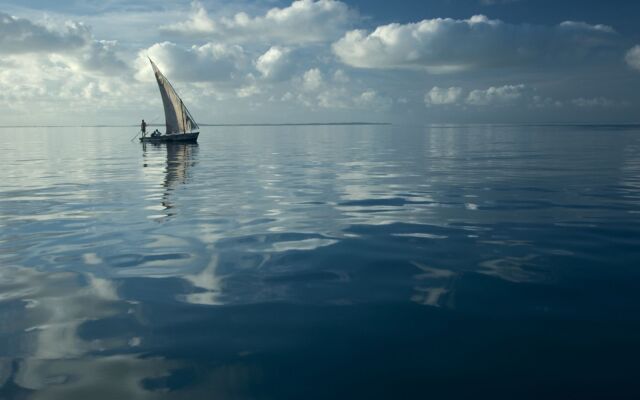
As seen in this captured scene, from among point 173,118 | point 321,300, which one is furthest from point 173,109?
point 321,300

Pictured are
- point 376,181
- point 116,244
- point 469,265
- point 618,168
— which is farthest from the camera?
point 618,168


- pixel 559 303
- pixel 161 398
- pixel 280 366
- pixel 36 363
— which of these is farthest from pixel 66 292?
pixel 559 303

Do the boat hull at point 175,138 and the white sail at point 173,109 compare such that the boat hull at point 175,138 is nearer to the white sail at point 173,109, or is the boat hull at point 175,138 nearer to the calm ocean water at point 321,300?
the white sail at point 173,109

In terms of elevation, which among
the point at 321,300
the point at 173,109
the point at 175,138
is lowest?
the point at 321,300

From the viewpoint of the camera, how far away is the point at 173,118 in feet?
232

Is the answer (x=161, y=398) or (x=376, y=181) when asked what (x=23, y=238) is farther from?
(x=376, y=181)

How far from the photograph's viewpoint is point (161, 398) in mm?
5551

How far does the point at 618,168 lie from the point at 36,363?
36303 millimetres

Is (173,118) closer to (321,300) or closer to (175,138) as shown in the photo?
(175,138)

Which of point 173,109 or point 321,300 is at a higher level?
point 173,109

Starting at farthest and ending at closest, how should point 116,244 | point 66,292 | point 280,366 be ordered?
1. point 116,244
2. point 66,292
3. point 280,366

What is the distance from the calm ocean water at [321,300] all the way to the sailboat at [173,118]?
5287 cm

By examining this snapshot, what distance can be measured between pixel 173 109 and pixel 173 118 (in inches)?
62.4

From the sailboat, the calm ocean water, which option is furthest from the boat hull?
the calm ocean water
